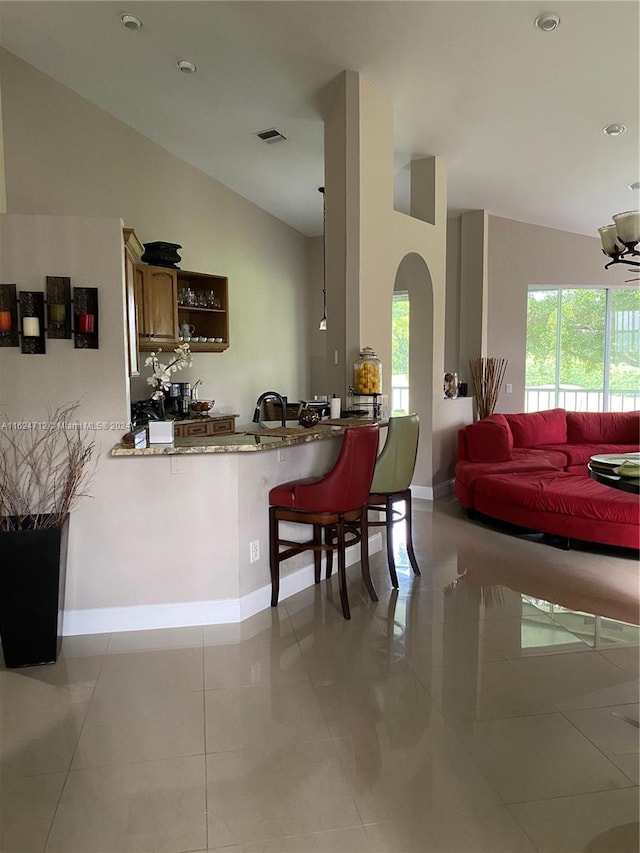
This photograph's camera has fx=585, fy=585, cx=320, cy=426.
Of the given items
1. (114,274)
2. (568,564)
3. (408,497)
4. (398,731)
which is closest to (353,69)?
(114,274)

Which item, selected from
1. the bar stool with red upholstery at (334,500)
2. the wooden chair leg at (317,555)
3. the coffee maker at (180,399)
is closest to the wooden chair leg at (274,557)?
the bar stool with red upholstery at (334,500)

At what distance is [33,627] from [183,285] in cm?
405

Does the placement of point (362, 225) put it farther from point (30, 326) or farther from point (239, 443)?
point (30, 326)

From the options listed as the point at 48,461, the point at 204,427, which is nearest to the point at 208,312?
the point at 204,427

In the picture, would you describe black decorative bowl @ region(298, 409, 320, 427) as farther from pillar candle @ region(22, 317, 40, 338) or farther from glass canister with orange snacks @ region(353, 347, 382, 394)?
pillar candle @ region(22, 317, 40, 338)

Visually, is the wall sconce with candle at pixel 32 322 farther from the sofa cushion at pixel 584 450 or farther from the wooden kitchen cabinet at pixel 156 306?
the sofa cushion at pixel 584 450

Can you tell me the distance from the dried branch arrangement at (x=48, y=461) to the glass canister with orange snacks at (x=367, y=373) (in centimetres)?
203

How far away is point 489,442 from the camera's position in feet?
18.8

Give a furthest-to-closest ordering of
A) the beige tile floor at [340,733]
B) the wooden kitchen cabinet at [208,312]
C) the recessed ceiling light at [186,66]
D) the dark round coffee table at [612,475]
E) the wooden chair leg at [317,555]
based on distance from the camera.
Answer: the wooden kitchen cabinet at [208,312] < the recessed ceiling light at [186,66] < the wooden chair leg at [317,555] < the dark round coffee table at [612,475] < the beige tile floor at [340,733]

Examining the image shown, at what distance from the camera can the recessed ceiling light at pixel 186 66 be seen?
4254 millimetres

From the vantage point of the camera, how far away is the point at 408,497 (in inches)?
156

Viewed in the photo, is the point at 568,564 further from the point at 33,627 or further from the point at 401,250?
the point at 33,627

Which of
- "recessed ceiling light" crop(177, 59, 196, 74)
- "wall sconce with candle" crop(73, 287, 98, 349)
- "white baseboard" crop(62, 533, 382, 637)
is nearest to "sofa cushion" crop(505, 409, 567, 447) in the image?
"white baseboard" crop(62, 533, 382, 637)

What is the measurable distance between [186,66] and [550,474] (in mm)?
4448
